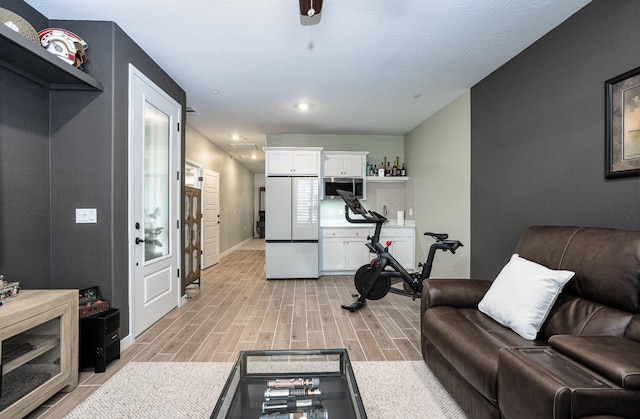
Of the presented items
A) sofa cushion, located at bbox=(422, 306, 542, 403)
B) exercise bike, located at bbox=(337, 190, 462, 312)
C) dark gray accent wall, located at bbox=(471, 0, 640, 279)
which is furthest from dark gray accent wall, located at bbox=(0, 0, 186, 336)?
dark gray accent wall, located at bbox=(471, 0, 640, 279)

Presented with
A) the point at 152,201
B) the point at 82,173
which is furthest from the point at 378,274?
the point at 82,173

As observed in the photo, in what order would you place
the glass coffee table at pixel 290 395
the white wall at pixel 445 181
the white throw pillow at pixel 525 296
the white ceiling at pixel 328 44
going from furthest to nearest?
the white wall at pixel 445 181 → the white ceiling at pixel 328 44 → the white throw pillow at pixel 525 296 → the glass coffee table at pixel 290 395

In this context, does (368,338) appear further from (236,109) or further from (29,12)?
(29,12)

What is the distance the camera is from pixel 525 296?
1620 mm

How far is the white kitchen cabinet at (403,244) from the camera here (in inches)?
194

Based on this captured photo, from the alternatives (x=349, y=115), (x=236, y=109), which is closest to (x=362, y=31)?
(x=349, y=115)

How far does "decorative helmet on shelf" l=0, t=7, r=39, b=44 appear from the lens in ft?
5.28

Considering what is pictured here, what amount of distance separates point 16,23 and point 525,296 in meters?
3.56

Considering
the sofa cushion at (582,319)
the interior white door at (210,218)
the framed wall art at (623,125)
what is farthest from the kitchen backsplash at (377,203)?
the sofa cushion at (582,319)

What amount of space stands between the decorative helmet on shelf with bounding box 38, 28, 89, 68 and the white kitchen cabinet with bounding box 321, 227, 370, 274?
150 inches

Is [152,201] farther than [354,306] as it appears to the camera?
No

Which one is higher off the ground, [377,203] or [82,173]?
[82,173]

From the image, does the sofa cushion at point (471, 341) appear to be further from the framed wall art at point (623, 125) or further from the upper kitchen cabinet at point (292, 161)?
the upper kitchen cabinet at point (292, 161)

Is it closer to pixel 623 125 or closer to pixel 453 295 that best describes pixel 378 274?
pixel 453 295
